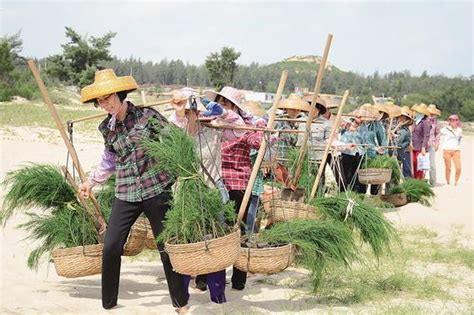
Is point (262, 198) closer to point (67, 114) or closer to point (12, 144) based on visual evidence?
point (12, 144)

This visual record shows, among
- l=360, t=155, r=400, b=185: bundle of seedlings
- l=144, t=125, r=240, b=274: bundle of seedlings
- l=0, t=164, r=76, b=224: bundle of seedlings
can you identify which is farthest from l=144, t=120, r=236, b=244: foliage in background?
l=360, t=155, r=400, b=185: bundle of seedlings

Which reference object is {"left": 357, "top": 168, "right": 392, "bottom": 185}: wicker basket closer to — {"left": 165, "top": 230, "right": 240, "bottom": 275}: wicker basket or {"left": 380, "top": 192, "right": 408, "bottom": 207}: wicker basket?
{"left": 380, "top": 192, "right": 408, "bottom": 207}: wicker basket

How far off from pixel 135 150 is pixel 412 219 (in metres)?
5.20

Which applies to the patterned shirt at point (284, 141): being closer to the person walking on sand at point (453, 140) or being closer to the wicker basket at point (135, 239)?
the wicker basket at point (135, 239)

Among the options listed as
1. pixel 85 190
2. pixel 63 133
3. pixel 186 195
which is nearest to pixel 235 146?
pixel 186 195

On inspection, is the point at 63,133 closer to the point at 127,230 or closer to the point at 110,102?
the point at 110,102

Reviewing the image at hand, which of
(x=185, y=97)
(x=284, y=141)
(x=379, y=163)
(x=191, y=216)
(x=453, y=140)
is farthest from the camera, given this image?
(x=453, y=140)

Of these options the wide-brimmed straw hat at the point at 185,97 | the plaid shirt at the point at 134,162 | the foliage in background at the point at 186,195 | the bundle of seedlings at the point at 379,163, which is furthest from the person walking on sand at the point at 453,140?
A: the plaid shirt at the point at 134,162

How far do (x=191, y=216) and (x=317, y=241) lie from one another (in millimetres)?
→ 924

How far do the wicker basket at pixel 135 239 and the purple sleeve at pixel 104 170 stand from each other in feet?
1.85

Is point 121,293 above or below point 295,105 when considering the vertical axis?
below

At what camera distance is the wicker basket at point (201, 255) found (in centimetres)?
370

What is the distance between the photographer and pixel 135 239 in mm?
4734

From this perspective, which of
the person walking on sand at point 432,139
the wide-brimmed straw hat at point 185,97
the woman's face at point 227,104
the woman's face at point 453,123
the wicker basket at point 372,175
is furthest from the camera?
the woman's face at point 453,123
